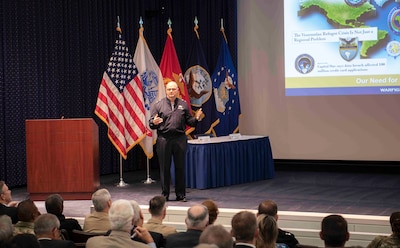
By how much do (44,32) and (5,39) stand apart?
739mm

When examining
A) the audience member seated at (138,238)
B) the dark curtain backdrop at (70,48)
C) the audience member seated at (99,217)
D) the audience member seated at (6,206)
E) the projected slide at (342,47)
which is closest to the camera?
the audience member seated at (138,238)

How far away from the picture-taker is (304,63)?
32.5ft

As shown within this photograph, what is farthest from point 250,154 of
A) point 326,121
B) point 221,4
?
point 221,4

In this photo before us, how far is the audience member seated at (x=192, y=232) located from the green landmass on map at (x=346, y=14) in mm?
6704

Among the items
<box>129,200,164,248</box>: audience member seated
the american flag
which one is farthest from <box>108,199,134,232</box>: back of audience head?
the american flag

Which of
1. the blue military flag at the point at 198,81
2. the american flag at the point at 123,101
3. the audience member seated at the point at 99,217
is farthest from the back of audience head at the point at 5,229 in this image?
the blue military flag at the point at 198,81

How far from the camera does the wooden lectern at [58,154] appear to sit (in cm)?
754

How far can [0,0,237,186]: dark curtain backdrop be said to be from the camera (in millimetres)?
8703

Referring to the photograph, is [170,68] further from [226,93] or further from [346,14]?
[346,14]

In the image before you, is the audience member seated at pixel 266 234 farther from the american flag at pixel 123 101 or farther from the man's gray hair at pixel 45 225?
the american flag at pixel 123 101

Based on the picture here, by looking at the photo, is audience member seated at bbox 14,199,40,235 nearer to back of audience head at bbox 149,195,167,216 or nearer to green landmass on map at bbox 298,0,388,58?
back of audience head at bbox 149,195,167,216

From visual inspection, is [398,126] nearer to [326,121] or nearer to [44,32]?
[326,121]

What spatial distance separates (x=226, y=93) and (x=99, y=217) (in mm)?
6193

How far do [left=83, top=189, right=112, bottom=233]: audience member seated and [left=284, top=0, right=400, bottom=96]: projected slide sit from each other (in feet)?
20.3
